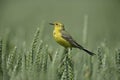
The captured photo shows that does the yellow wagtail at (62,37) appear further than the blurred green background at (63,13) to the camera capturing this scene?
No

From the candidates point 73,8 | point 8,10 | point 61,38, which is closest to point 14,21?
point 8,10

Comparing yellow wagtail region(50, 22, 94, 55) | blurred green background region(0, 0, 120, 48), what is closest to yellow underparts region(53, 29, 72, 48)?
yellow wagtail region(50, 22, 94, 55)

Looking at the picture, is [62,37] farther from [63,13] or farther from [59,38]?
[63,13]

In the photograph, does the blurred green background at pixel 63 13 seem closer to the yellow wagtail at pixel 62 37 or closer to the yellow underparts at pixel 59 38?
the yellow wagtail at pixel 62 37

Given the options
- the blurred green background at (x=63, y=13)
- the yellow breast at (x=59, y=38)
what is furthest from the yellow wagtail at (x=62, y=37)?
the blurred green background at (x=63, y=13)

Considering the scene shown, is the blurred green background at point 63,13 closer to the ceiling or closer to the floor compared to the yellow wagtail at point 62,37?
closer to the ceiling

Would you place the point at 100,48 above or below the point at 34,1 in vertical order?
below

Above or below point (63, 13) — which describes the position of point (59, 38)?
below

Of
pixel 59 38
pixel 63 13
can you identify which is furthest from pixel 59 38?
pixel 63 13

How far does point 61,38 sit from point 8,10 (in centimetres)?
566

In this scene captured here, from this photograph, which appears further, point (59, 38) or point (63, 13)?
point (63, 13)

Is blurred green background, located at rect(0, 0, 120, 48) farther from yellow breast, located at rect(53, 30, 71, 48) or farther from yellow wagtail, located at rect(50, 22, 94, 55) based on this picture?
yellow breast, located at rect(53, 30, 71, 48)

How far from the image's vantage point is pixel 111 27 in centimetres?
785

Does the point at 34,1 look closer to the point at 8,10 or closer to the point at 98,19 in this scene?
the point at 8,10
